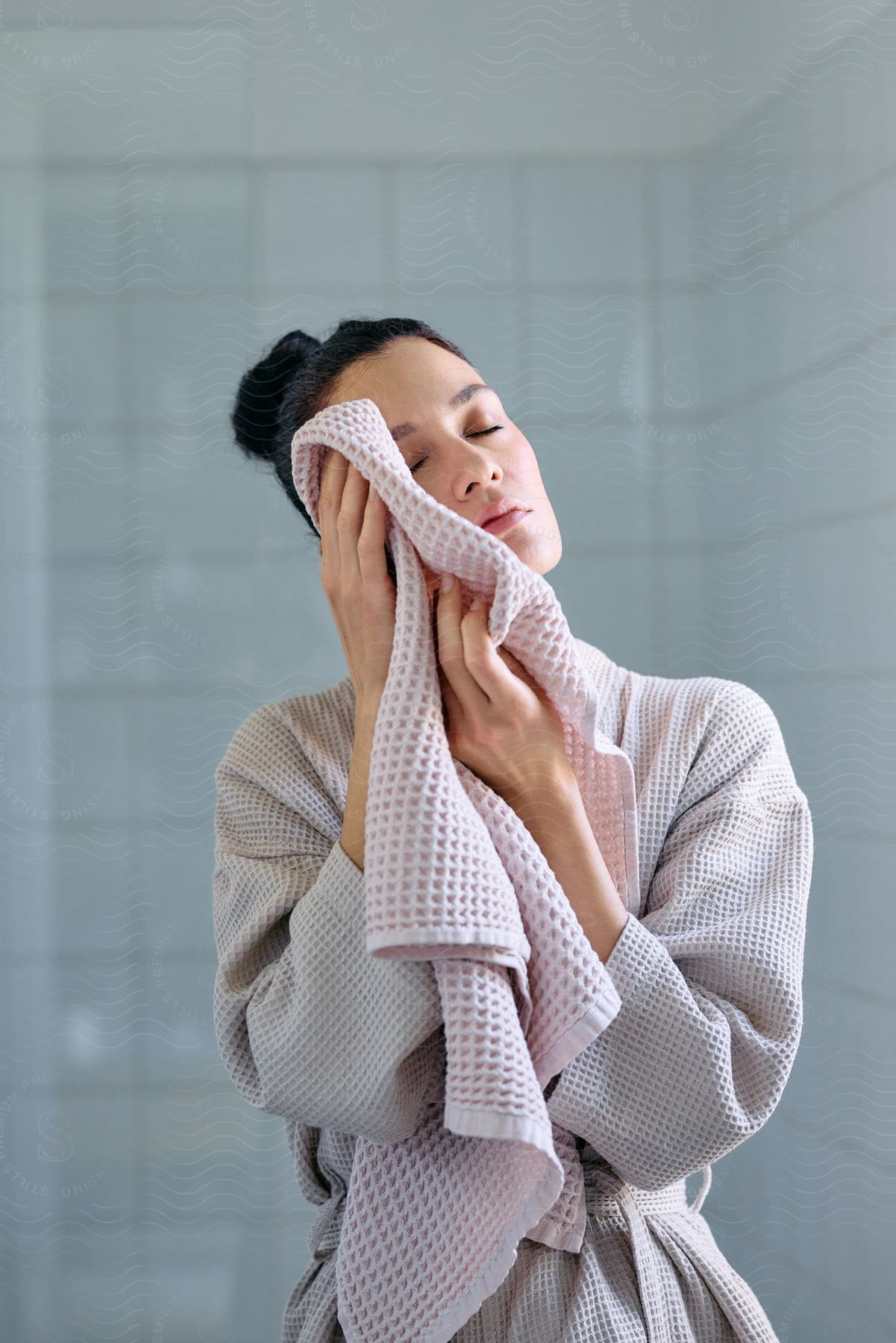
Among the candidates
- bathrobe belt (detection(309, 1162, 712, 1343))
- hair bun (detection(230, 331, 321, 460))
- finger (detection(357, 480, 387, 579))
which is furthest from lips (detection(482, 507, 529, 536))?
bathrobe belt (detection(309, 1162, 712, 1343))

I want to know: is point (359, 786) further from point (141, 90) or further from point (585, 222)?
point (141, 90)

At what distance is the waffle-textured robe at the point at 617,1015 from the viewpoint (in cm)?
82

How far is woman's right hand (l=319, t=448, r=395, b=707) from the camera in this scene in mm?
875

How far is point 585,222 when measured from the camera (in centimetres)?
147

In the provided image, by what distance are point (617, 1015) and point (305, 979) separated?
0.70 ft

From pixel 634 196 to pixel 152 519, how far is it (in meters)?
0.71

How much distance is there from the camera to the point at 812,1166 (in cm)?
146

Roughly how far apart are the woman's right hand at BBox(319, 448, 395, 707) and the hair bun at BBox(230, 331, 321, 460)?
303mm

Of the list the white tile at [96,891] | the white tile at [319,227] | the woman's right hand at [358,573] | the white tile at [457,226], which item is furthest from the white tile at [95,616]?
A: the woman's right hand at [358,573]

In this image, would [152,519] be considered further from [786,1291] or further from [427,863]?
[786,1291]

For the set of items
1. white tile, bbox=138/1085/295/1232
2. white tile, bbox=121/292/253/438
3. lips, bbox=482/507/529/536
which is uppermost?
white tile, bbox=121/292/253/438

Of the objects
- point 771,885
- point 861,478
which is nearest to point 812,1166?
point 771,885

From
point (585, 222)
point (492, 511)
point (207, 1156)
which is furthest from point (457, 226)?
point (207, 1156)

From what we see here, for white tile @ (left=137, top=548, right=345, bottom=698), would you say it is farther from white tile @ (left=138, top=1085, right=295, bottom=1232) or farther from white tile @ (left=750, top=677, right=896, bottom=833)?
white tile @ (left=750, top=677, right=896, bottom=833)
